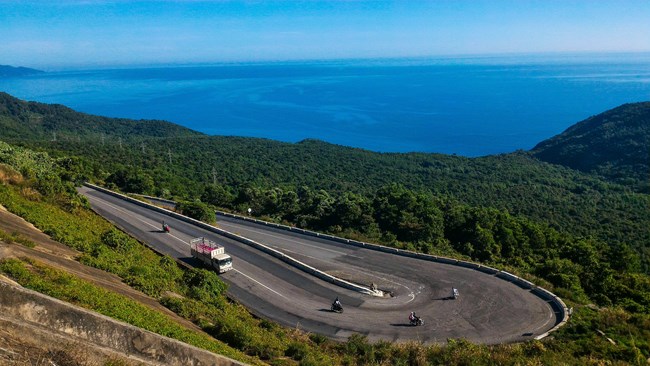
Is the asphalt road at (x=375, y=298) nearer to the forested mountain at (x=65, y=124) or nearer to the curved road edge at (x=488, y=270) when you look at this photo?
the curved road edge at (x=488, y=270)

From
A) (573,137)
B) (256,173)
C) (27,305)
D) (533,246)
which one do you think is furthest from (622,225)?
(573,137)

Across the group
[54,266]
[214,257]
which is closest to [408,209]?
[214,257]

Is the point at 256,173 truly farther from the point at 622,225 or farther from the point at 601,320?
the point at 601,320

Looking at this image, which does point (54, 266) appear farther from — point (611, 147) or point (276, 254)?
point (611, 147)

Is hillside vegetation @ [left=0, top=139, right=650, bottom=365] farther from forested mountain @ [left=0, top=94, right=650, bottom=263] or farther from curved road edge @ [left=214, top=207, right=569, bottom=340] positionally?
forested mountain @ [left=0, top=94, right=650, bottom=263]


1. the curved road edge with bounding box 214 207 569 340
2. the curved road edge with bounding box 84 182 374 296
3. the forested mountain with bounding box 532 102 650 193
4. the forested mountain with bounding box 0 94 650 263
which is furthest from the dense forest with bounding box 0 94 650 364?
the curved road edge with bounding box 84 182 374 296

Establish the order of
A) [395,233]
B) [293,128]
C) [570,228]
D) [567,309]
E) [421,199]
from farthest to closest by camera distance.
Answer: [293,128]
[570,228]
[421,199]
[395,233]
[567,309]

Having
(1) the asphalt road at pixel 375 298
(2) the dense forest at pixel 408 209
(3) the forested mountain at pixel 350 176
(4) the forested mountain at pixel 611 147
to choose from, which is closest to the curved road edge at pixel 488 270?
(1) the asphalt road at pixel 375 298
